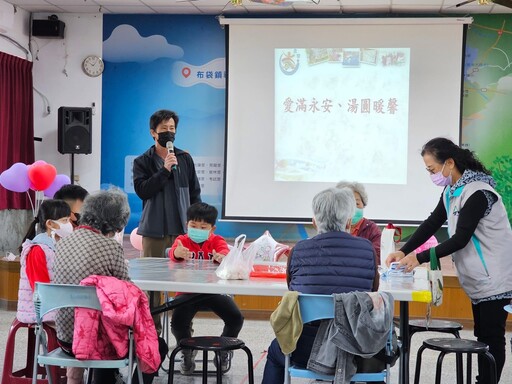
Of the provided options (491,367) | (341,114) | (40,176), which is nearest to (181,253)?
(491,367)

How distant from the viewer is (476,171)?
151 inches

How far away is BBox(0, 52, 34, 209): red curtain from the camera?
7750 millimetres

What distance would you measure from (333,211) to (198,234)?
1.33m

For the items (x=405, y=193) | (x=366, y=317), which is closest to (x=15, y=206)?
(x=405, y=193)

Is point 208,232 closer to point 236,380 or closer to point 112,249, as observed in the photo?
point 236,380

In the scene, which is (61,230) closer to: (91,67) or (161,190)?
(161,190)

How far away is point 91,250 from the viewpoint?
3.16 m

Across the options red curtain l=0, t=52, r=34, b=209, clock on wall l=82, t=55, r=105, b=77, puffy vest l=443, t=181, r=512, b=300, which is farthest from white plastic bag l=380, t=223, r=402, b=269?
clock on wall l=82, t=55, r=105, b=77

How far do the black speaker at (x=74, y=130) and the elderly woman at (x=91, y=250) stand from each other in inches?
190

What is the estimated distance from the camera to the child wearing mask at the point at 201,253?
4332 mm

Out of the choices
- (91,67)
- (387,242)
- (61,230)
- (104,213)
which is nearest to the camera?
(104,213)

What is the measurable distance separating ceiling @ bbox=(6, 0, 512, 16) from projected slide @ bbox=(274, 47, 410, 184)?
1.31 ft

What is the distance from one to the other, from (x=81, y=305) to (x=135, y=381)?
1.69ft

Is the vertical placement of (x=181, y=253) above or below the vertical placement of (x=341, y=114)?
below
